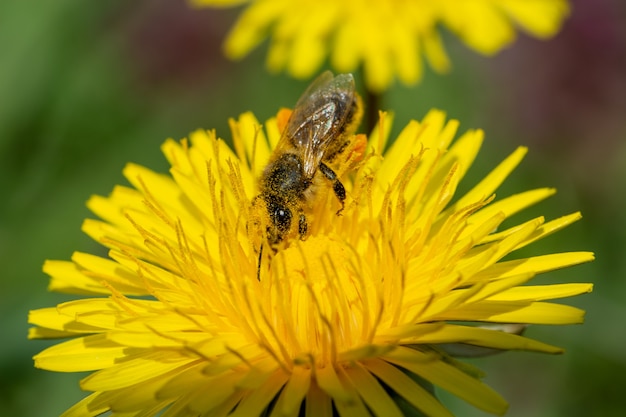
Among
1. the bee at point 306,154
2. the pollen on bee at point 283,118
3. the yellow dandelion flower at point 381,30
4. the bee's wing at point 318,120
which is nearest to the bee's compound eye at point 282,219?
the bee at point 306,154

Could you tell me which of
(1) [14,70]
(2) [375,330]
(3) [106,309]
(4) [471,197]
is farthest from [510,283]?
(1) [14,70]

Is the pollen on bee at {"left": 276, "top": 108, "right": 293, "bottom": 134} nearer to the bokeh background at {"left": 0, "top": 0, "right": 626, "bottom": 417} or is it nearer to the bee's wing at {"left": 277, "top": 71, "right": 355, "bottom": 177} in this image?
the bee's wing at {"left": 277, "top": 71, "right": 355, "bottom": 177}

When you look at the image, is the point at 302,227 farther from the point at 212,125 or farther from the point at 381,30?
the point at 212,125

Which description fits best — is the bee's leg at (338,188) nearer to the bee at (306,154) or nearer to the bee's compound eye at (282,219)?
the bee at (306,154)

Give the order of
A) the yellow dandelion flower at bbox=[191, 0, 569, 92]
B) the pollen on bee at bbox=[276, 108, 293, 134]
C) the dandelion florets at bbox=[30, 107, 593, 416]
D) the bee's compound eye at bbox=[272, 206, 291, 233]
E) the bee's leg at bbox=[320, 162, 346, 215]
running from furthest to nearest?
1. the yellow dandelion flower at bbox=[191, 0, 569, 92]
2. the pollen on bee at bbox=[276, 108, 293, 134]
3. the bee's leg at bbox=[320, 162, 346, 215]
4. the bee's compound eye at bbox=[272, 206, 291, 233]
5. the dandelion florets at bbox=[30, 107, 593, 416]

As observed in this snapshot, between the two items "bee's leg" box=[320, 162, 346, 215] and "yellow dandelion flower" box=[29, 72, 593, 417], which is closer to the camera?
"yellow dandelion flower" box=[29, 72, 593, 417]

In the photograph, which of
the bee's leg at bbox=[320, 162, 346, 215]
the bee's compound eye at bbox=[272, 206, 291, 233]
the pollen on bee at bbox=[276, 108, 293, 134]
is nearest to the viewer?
the bee's compound eye at bbox=[272, 206, 291, 233]

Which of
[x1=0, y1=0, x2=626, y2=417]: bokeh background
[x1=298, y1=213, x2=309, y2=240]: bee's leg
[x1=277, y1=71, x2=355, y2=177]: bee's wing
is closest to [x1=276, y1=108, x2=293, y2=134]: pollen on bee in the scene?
[x1=277, y1=71, x2=355, y2=177]: bee's wing

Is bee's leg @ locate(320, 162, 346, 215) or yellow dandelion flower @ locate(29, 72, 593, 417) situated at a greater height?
bee's leg @ locate(320, 162, 346, 215)
